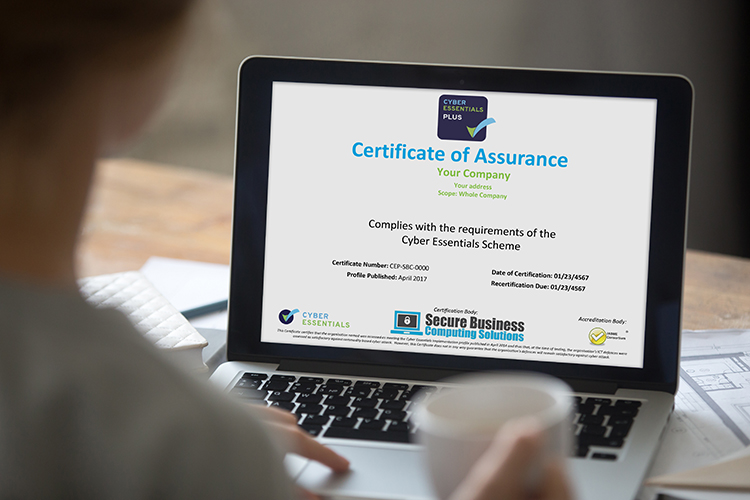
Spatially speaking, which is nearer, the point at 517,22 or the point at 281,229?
the point at 281,229

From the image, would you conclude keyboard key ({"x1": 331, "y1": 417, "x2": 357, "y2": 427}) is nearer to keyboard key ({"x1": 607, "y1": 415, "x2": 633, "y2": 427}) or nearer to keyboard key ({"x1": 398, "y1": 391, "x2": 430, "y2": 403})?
keyboard key ({"x1": 398, "y1": 391, "x2": 430, "y2": 403})

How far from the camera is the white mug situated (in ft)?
1.38

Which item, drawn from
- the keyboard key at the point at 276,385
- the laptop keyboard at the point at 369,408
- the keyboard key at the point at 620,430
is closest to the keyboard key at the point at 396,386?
the laptop keyboard at the point at 369,408

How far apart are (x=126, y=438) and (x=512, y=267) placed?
0.51 metres

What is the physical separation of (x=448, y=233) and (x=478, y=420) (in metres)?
0.38

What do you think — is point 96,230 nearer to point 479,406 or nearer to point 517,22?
point 479,406

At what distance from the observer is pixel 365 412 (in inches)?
28.6

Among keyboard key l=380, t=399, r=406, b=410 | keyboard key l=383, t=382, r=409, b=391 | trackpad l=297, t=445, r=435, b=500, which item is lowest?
trackpad l=297, t=445, r=435, b=500

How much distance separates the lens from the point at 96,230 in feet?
4.53

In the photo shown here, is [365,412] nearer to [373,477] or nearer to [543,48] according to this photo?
[373,477]

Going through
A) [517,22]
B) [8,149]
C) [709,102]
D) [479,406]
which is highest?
[517,22]

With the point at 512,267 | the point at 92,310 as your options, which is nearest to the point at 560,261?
the point at 512,267

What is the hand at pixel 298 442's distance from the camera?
0.59m

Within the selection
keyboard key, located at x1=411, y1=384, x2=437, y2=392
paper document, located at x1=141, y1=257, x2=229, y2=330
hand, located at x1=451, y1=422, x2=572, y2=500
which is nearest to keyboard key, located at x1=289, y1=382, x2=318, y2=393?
keyboard key, located at x1=411, y1=384, x2=437, y2=392
